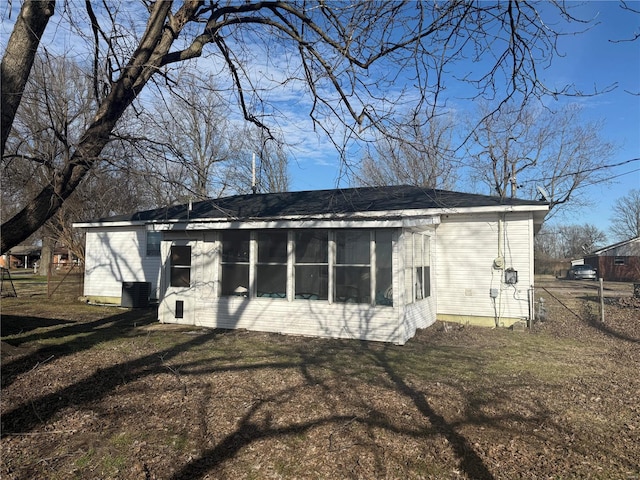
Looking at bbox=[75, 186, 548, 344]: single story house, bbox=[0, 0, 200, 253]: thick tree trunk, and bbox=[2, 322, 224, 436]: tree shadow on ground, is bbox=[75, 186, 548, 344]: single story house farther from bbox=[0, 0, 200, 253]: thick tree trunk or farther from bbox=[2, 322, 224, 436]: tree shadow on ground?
bbox=[0, 0, 200, 253]: thick tree trunk

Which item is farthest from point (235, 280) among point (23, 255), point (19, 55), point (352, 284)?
point (23, 255)

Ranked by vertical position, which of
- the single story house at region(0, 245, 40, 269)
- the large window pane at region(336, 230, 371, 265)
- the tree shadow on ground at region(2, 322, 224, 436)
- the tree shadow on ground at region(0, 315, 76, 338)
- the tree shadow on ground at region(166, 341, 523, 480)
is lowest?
the tree shadow on ground at region(166, 341, 523, 480)

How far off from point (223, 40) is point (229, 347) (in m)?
5.47

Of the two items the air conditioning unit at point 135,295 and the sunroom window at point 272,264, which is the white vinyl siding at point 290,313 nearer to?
the sunroom window at point 272,264

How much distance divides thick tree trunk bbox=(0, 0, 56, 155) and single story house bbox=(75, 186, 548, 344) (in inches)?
192

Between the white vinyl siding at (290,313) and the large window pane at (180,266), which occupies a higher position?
the large window pane at (180,266)

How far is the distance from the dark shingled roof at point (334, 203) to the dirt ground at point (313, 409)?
3536 millimetres

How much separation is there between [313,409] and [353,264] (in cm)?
473

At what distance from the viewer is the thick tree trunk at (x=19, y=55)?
484 centimetres

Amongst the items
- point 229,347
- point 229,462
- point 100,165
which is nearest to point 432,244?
point 229,347

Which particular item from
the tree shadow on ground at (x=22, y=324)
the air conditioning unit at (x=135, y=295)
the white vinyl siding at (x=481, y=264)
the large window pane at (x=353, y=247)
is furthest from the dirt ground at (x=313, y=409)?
the air conditioning unit at (x=135, y=295)

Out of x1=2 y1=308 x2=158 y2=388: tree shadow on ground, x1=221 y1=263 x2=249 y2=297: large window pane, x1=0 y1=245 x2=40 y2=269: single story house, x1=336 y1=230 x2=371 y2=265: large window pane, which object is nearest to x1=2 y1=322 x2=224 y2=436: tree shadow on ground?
x1=2 y1=308 x2=158 y2=388: tree shadow on ground

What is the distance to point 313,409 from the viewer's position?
5.01m

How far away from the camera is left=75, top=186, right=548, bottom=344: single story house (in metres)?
9.26
